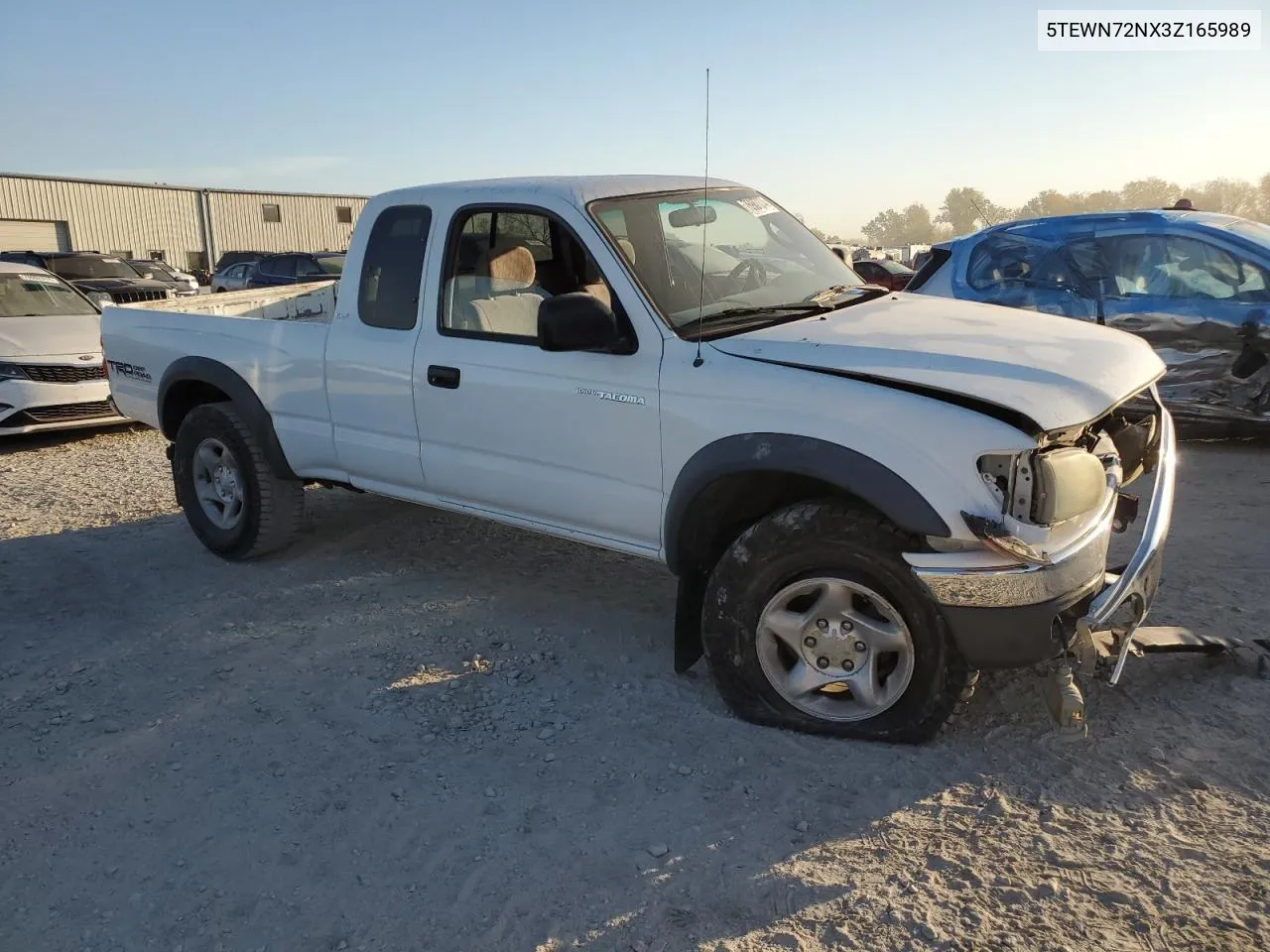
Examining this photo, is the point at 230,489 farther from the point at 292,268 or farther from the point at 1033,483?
the point at 292,268

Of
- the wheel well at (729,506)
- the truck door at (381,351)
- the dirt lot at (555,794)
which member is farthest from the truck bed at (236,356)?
the wheel well at (729,506)

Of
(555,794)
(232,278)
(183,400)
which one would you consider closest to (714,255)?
(555,794)

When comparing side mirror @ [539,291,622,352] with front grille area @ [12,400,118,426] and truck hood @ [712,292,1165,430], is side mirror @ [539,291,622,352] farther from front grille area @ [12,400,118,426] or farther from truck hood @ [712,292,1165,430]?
front grille area @ [12,400,118,426]

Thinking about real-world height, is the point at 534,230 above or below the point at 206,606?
above

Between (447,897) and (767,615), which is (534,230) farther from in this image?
(447,897)

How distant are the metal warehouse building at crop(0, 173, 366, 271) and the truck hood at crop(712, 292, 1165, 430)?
40.1 metres

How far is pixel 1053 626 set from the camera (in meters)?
3.12

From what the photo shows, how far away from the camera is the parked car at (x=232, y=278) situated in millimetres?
23422

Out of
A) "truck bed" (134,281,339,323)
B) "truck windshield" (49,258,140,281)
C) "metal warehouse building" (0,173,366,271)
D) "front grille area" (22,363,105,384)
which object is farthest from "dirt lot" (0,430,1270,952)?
"metal warehouse building" (0,173,366,271)

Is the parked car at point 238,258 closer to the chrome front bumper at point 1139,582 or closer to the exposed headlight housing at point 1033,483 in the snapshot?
the chrome front bumper at point 1139,582

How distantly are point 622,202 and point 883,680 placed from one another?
2201 mm

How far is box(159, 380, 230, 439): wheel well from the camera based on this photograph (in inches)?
228

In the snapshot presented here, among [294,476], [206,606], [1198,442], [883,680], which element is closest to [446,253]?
[294,476]

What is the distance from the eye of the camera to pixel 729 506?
3.71m
